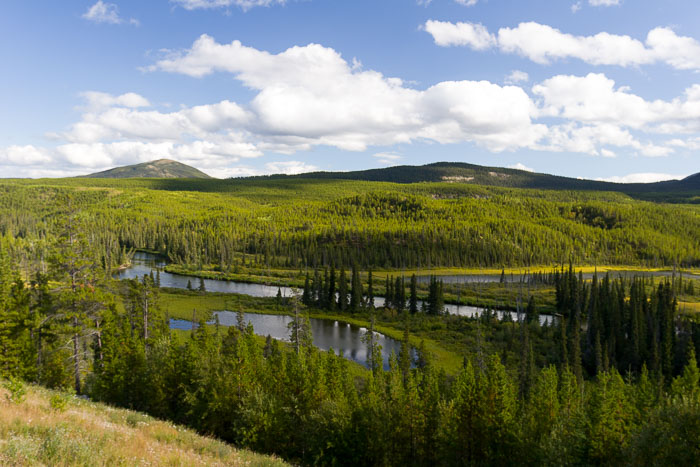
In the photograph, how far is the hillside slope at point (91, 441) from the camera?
11875 mm

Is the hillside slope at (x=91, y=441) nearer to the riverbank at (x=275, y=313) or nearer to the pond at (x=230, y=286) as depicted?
the riverbank at (x=275, y=313)

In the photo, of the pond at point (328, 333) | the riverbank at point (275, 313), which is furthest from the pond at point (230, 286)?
the pond at point (328, 333)

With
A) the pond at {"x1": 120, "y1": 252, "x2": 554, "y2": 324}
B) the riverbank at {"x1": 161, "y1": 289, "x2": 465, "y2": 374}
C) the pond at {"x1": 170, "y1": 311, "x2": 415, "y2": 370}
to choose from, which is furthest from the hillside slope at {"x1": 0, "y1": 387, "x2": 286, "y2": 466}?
the pond at {"x1": 120, "y1": 252, "x2": 554, "y2": 324}

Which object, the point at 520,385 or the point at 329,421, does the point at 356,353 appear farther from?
the point at 329,421

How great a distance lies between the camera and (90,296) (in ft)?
117

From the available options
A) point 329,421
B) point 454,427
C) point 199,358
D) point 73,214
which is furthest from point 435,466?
point 73,214

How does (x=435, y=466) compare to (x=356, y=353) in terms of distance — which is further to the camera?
(x=356, y=353)

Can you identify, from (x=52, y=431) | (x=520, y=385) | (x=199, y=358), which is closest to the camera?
(x=52, y=431)

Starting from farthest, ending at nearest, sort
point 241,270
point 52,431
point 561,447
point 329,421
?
1. point 241,270
2. point 329,421
3. point 561,447
4. point 52,431

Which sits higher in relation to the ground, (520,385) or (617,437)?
(617,437)

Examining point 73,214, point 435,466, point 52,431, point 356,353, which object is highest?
point 73,214

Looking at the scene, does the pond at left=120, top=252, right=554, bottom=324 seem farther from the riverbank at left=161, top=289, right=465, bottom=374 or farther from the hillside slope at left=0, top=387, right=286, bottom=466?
the hillside slope at left=0, top=387, right=286, bottom=466

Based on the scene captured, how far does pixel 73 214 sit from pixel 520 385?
6008 centimetres

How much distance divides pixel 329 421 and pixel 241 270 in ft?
520
